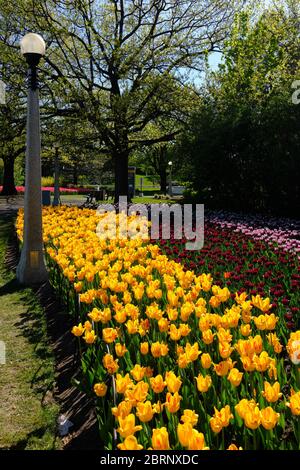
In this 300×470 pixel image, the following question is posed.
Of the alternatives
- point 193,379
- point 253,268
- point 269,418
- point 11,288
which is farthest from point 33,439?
point 11,288

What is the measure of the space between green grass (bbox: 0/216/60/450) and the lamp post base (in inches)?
35.9

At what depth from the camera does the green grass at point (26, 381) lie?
3039 mm

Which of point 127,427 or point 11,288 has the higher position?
point 127,427

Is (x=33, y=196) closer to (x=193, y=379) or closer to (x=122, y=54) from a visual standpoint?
(x=193, y=379)

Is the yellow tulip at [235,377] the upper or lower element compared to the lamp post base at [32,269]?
upper

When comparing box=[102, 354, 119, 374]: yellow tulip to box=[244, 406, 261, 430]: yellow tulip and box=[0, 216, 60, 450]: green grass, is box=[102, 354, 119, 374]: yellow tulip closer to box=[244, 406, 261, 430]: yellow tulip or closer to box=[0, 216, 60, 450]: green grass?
box=[0, 216, 60, 450]: green grass

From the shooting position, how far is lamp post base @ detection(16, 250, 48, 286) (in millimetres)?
7090

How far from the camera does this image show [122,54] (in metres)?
17.4

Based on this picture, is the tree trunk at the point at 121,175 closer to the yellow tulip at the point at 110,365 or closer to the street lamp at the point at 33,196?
the street lamp at the point at 33,196

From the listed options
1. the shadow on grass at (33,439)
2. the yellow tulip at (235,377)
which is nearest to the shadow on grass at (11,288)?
the shadow on grass at (33,439)

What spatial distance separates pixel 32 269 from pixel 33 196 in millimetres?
1128

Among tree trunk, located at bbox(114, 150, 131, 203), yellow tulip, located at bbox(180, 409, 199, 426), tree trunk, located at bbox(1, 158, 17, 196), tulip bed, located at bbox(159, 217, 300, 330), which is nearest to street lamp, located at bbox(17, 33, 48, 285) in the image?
tulip bed, located at bbox(159, 217, 300, 330)

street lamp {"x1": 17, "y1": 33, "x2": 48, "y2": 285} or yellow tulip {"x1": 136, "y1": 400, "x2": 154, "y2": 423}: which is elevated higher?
street lamp {"x1": 17, "y1": 33, "x2": 48, "y2": 285}

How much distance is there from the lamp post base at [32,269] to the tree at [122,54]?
10.4m
